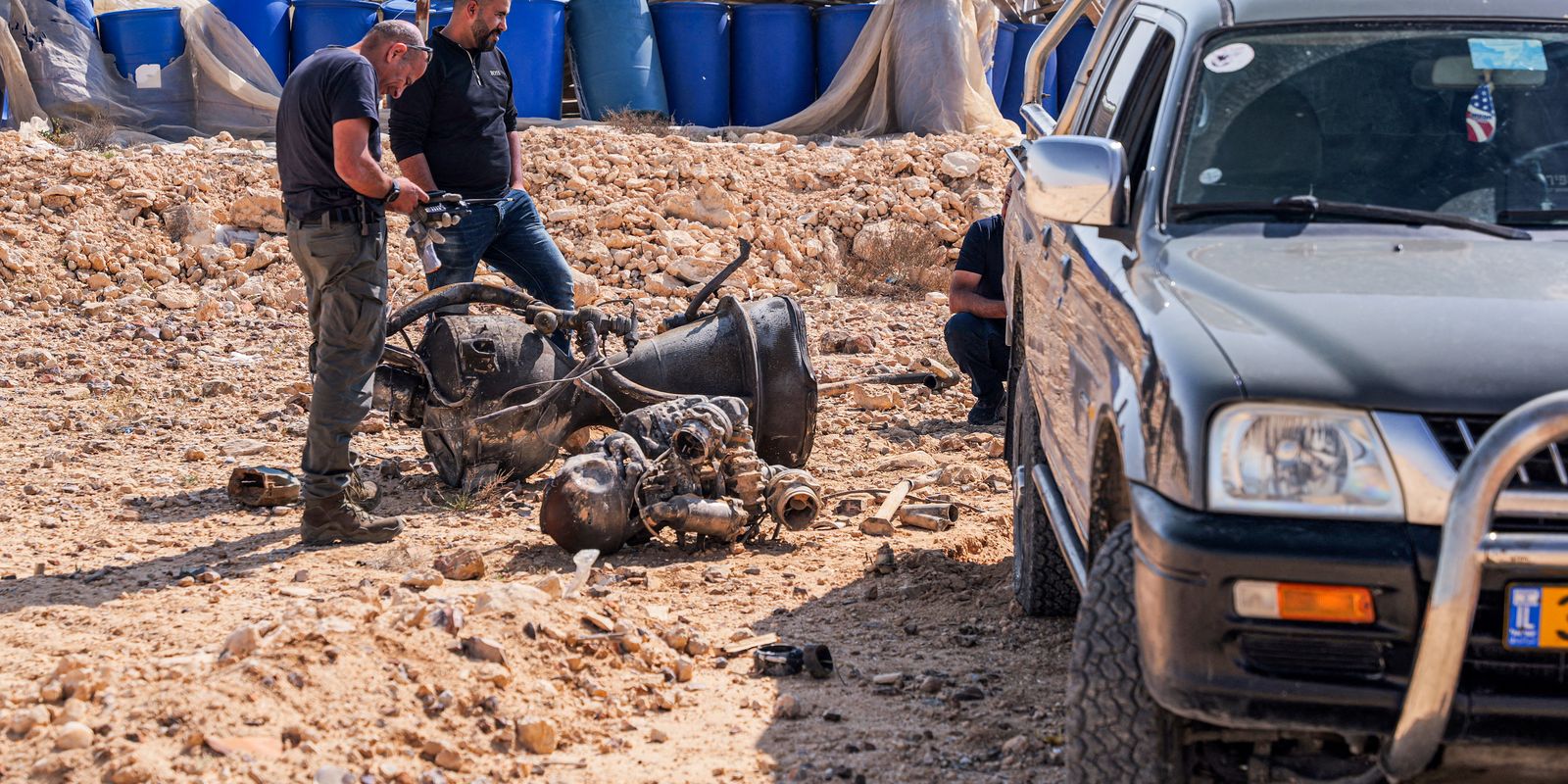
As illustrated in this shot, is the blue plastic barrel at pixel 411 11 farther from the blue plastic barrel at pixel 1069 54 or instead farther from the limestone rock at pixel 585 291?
the blue plastic barrel at pixel 1069 54

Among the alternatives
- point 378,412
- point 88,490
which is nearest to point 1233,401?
point 88,490

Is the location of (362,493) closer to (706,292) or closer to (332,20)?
(706,292)

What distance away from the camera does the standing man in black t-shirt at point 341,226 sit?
5.40m

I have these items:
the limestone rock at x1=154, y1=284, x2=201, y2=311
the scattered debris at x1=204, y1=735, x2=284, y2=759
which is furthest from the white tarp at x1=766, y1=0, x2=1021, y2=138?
the scattered debris at x1=204, y1=735, x2=284, y2=759

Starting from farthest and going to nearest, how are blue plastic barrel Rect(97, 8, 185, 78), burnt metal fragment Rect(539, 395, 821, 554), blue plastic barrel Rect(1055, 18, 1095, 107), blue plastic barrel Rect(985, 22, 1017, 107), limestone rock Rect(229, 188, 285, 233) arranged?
1. blue plastic barrel Rect(1055, 18, 1095, 107)
2. blue plastic barrel Rect(985, 22, 1017, 107)
3. blue plastic barrel Rect(97, 8, 185, 78)
4. limestone rock Rect(229, 188, 285, 233)
5. burnt metal fragment Rect(539, 395, 821, 554)

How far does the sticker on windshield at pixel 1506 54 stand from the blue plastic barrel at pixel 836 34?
408 inches

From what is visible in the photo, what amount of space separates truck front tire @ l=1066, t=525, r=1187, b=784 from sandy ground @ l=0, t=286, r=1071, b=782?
773mm

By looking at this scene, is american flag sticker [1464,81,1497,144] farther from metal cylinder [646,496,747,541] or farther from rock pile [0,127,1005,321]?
rock pile [0,127,1005,321]

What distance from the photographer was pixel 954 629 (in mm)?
4668

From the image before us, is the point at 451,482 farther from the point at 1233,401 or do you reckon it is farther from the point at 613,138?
the point at 613,138

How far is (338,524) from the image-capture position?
5.61 metres

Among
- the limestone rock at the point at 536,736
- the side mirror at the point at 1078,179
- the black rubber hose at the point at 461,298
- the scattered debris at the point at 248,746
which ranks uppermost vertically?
the side mirror at the point at 1078,179

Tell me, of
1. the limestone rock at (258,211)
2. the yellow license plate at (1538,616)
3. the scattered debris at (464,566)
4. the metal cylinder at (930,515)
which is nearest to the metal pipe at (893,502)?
the metal cylinder at (930,515)

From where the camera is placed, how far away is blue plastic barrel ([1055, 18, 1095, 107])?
15.1 m
